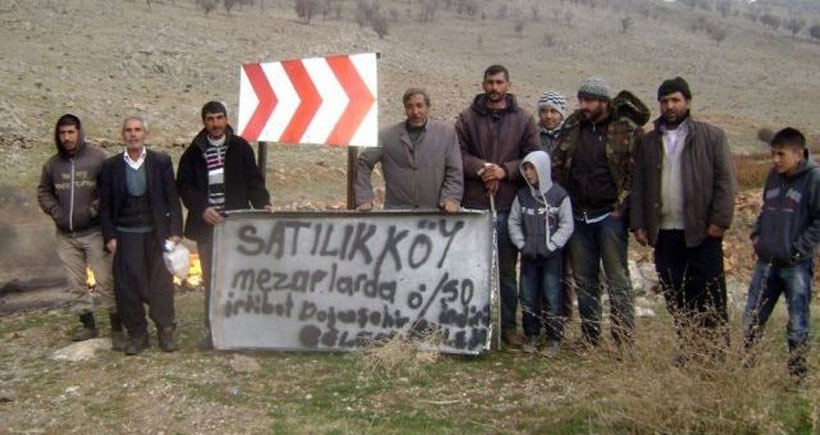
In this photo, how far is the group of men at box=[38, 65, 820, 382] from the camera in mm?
5418

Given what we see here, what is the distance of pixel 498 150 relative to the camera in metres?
6.12

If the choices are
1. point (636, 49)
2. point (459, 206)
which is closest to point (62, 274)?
point (459, 206)

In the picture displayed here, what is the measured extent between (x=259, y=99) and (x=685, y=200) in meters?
3.46

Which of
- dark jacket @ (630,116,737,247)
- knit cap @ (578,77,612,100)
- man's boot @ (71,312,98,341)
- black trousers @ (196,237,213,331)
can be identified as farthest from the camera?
man's boot @ (71,312,98,341)

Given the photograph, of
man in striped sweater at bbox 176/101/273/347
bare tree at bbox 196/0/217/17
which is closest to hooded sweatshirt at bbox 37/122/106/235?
man in striped sweater at bbox 176/101/273/347

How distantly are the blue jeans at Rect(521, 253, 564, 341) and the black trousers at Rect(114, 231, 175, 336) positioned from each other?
2.82 meters

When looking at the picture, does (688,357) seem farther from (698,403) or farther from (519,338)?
(519,338)

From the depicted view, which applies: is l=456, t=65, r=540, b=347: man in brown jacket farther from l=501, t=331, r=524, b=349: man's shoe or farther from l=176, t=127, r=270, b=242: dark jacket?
l=176, t=127, r=270, b=242: dark jacket

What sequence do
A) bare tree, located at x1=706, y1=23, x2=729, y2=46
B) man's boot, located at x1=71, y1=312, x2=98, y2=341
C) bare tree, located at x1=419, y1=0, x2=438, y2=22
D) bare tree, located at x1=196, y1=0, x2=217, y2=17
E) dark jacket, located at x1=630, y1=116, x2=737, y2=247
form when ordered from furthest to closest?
bare tree, located at x1=706, y1=23, x2=729, y2=46
bare tree, located at x1=419, y1=0, x2=438, y2=22
bare tree, located at x1=196, y1=0, x2=217, y2=17
man's boot, located at x1=71, y1=312, x2=98, y2=341
dark jacket, located at x1=630, y1=116, x2=737, y2=247

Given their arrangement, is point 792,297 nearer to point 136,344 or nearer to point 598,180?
point 598,180

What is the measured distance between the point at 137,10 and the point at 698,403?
39.1 metres

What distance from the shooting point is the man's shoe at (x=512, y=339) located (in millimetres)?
6305

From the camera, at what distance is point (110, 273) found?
6.45 m

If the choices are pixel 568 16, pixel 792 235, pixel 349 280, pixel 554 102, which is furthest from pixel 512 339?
pixel 568 16
